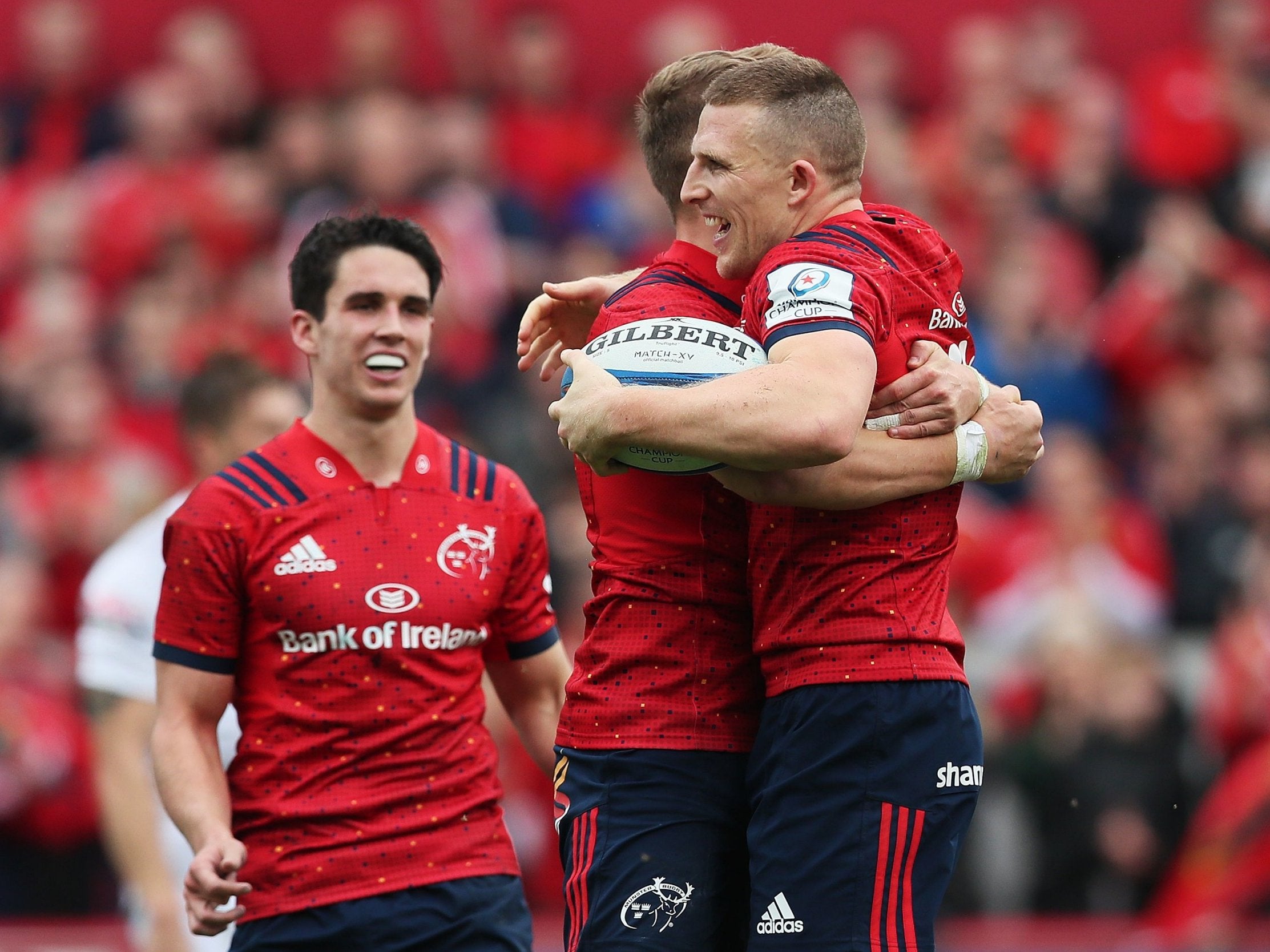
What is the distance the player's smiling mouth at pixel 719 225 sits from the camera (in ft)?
13.3

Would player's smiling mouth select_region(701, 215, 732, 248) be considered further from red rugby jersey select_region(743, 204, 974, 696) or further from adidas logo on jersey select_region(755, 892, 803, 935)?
adidas logo on jersey select_region(755, 892, 803, 935)

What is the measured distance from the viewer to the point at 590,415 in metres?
3.80

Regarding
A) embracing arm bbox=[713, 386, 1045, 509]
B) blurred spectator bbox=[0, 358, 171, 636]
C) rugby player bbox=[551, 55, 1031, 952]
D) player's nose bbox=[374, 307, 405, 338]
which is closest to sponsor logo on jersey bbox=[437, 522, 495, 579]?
player's nose bbox=[374, 307, 405, 338]

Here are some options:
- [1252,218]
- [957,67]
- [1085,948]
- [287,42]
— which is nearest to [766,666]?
[1085,948]

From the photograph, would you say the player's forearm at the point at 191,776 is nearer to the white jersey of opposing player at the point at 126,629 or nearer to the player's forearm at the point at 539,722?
the player's forearm at the point at 539,722

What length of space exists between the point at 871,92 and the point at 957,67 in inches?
32.1

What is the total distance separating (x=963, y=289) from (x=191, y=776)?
749 cm

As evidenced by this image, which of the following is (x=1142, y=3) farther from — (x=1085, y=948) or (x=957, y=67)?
(x=1085, y=948)

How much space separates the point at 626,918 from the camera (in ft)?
13.1

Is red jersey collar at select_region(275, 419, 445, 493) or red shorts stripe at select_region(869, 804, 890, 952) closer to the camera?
red shorts stripe at select_region(869, 804, 890, 952)

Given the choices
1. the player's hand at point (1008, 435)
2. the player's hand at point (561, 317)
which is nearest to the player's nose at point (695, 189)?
the player's hand at point (561, 317)

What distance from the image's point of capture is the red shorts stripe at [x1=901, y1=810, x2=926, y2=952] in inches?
152

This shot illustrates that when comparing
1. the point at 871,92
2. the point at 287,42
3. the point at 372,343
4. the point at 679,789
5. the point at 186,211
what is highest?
the point at 287,42

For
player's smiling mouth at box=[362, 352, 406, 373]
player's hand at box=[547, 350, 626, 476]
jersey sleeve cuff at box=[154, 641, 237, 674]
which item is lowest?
jersey sleeve cuff at box=[154, 641, 237, 674]
